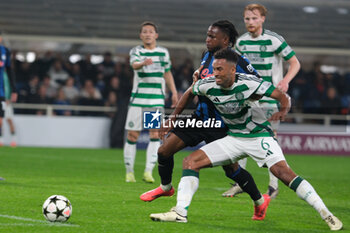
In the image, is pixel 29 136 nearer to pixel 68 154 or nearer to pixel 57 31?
pixel 68 154

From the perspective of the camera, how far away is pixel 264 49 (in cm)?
829

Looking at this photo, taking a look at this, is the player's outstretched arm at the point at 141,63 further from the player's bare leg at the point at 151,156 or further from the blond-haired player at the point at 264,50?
the blond-haired player at the point at 264,50

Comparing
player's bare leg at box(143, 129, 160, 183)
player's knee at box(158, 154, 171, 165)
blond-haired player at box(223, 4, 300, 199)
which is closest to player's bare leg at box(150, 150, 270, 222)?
player's knee at box(158, 154, 171, 165)

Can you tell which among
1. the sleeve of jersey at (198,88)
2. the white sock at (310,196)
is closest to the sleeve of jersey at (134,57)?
the sleeve of jersey at (198,88)

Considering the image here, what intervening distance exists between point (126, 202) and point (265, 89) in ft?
7.31

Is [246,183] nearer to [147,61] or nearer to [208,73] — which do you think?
[208,73]

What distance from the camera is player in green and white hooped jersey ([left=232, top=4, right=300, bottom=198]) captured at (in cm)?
820

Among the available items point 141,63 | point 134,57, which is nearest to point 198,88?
point 141,63

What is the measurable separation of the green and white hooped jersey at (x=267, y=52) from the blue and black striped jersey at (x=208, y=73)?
132cm

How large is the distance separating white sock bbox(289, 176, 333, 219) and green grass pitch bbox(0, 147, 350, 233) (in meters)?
0.23

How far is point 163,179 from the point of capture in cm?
712

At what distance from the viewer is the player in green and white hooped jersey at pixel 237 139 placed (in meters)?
5.90

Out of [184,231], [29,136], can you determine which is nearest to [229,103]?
[184,231]

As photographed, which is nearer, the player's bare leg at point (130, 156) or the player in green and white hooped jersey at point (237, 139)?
the player in green and white hooped jersey at point (237, 139)
